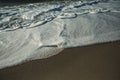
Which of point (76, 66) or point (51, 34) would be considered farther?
point (51, 34)

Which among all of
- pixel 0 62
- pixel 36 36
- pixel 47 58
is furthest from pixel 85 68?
pixel 0 62

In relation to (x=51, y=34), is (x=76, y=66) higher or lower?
lower

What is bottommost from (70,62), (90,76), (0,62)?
(90,76)

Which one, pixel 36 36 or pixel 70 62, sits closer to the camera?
pixel 70 62

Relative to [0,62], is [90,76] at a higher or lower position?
lower

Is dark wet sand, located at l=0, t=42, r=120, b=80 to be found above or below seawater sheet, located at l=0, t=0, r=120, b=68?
below

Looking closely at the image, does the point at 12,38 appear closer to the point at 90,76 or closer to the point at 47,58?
the point at 47,58

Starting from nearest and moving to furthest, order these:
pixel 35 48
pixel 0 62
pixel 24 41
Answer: pixel 0 62 → pixel 35 48 → pixel 24 41

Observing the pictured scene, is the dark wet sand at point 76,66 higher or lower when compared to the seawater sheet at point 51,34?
lower
